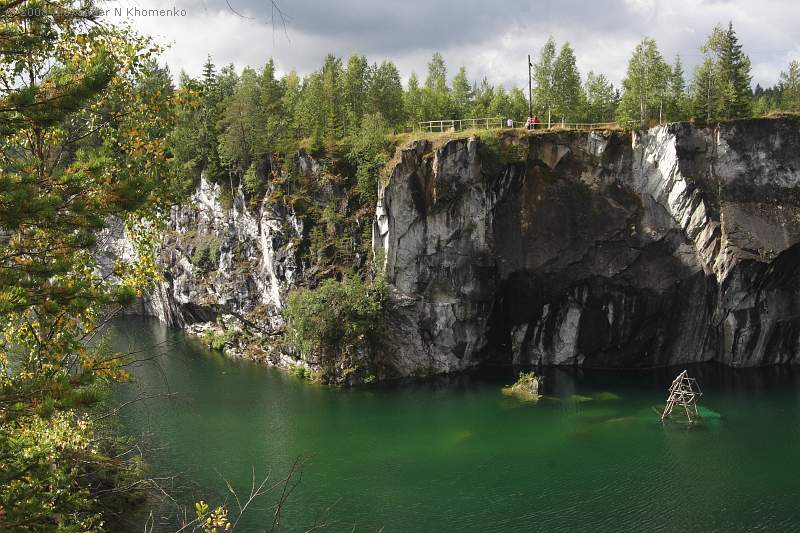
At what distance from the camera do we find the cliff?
34469 millimetres

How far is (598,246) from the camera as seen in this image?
3597cm

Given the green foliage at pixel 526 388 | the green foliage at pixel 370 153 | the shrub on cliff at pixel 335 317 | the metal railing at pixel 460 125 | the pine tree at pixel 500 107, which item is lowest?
the green foliage at pixel 526 388

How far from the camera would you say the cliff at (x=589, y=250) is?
34469 millimetres

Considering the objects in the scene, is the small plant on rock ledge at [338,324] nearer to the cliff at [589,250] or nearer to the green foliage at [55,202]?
the cliff at [589,250]

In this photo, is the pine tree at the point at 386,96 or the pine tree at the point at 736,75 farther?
the pine tree at the point at 386,96

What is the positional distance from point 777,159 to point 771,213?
3.16m

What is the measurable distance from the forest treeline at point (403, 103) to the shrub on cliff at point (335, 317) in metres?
10.4

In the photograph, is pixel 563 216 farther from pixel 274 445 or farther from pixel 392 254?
pixel 274 445

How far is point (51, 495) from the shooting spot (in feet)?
26.6

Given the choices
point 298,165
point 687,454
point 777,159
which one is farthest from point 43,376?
point 777,159

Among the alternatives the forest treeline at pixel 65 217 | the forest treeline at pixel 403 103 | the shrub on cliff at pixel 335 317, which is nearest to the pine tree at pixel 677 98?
the forest treeline at pixel 403 103

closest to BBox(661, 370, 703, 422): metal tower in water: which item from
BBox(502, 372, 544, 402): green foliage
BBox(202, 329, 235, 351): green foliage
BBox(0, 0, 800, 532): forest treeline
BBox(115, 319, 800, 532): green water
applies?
BBox(115, 319, 800, 532): green water

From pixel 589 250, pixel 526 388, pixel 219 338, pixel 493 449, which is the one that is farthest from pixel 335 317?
pixel 589 250

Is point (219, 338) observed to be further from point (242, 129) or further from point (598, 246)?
point (598, 246)
